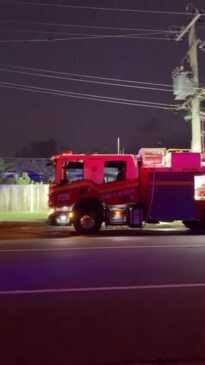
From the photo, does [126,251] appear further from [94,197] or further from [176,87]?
→ [176,87]

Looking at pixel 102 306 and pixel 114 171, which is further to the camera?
pixel 114 171

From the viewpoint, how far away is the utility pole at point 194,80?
29.3m

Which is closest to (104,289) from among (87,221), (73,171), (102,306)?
(102,306)

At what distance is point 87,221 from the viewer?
2050 centimetres

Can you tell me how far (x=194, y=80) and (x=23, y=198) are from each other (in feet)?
37.0

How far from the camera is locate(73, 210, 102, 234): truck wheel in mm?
20500

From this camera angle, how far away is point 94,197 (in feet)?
67.3

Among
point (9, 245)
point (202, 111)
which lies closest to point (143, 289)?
point (9, 245)

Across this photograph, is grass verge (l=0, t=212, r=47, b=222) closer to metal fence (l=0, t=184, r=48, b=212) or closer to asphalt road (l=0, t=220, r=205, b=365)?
metal fence (l=0, t=184, r=48, b=212)

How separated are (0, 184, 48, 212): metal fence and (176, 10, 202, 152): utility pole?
30.1 feet

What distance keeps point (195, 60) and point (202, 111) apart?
3.95 m

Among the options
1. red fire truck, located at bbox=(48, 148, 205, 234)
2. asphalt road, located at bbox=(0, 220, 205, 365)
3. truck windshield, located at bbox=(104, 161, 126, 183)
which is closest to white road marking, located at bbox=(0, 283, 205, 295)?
asphalt road, located at bbox=(0, 220, 205, 365)

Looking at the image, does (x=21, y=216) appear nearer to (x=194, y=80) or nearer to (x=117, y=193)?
(x=194, y=80)

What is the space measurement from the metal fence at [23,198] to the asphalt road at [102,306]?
19.1 metres
